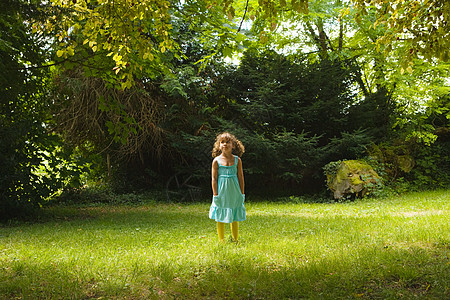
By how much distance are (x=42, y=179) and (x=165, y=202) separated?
17.8 ft

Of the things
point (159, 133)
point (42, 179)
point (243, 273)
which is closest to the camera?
point (243, 273)

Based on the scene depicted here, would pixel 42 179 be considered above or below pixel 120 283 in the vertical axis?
above

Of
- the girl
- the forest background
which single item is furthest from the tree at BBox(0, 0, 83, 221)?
the girl

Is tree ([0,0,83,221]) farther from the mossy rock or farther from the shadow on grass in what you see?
the mossy rock

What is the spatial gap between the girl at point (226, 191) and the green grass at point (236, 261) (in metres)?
0.39

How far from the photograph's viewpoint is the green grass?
3.91 metres

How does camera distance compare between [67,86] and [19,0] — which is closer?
[19,0]

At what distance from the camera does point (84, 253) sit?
5.41 metres

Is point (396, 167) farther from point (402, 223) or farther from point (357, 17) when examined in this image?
point (357, 17)

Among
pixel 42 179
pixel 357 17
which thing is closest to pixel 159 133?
pixel 42 179

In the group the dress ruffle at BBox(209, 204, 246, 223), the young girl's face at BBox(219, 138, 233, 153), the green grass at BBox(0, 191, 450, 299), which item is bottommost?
the green grass at BBox(0, 191, 450, 299)

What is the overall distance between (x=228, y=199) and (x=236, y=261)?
1468 mm

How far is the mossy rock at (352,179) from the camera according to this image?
42.9 ft

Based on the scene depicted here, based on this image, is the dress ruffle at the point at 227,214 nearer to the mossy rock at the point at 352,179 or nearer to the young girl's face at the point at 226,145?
the young girl's face at the point at 226,145
